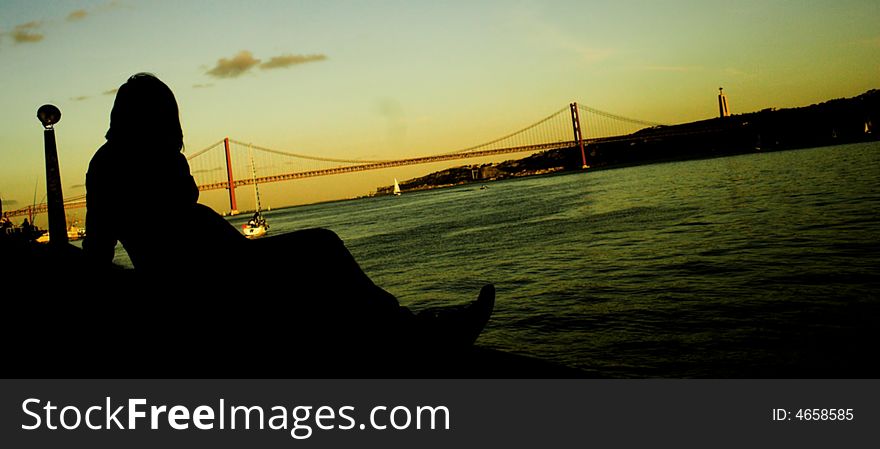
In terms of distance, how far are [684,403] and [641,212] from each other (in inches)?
747

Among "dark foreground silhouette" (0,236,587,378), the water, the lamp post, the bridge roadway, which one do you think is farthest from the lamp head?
the bridge roadway

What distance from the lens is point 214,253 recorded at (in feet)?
4.98

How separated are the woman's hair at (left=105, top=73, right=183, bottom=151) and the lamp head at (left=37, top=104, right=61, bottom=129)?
15.5 feet

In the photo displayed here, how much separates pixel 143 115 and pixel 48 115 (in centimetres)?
489

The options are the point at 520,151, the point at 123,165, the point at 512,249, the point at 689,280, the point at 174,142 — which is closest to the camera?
the point at 123,165

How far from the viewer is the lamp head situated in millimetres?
5549

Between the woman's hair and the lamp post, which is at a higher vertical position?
the lamp post

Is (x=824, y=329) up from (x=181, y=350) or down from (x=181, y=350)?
down

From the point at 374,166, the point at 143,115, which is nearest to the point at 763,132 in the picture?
the point at 374,166

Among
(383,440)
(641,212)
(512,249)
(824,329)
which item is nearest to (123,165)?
(383,440)

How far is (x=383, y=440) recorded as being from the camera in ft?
4.63

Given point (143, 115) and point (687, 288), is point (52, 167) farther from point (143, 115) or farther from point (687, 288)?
point (687, 288)

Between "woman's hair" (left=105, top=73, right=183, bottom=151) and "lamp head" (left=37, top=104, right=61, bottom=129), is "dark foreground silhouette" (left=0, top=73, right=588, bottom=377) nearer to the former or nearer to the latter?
"woman's hair" (left=105, top=73, right=183, bottom=151)

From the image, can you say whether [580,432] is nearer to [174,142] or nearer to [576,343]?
[174,142]
